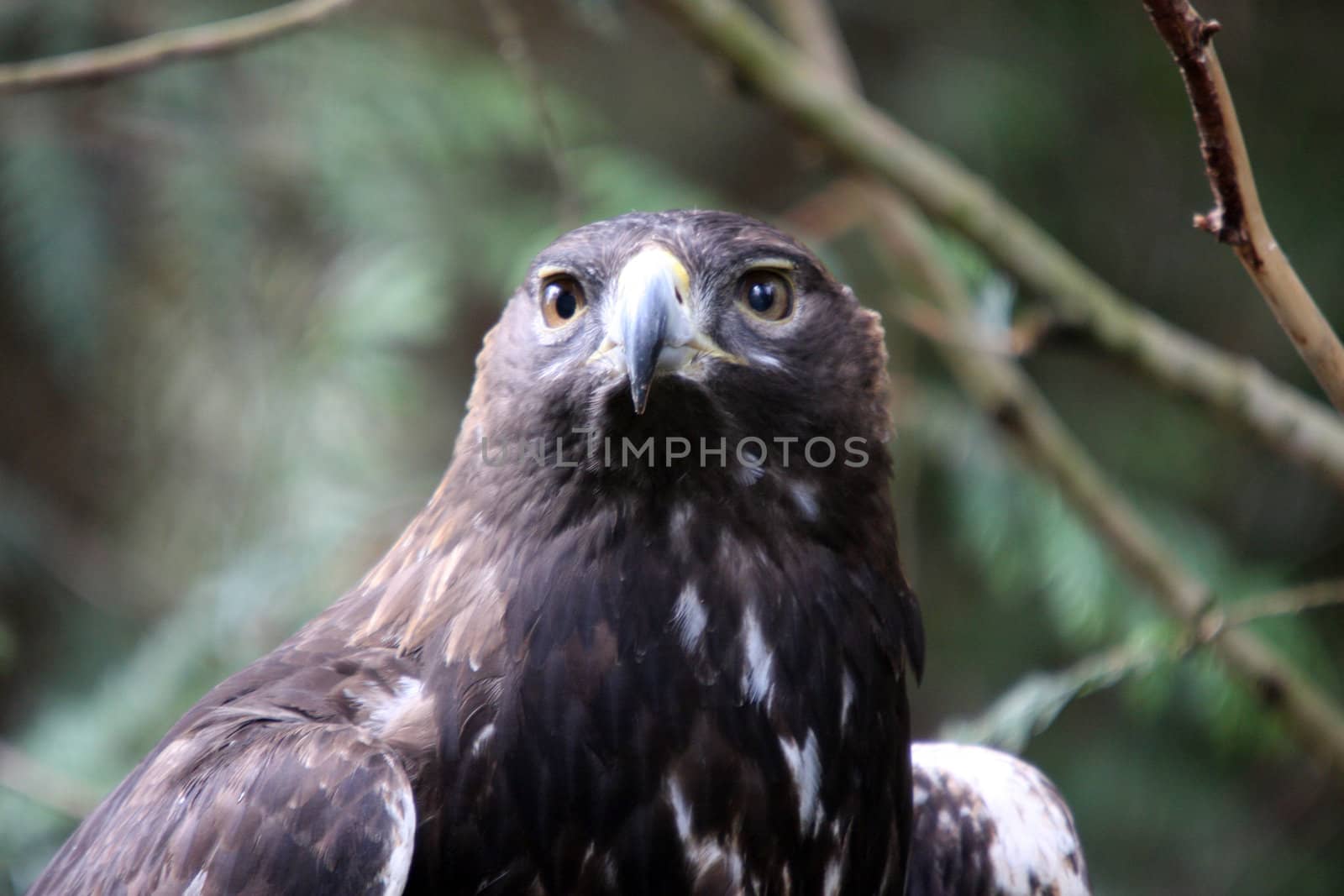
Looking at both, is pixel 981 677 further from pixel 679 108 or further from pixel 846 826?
pixel 846 826

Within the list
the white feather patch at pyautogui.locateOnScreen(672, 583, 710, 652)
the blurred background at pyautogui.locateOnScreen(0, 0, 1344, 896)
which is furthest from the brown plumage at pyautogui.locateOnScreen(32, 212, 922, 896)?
the blurred background at pyautogui.locateOnScreen(0, 0, 1344, 896)

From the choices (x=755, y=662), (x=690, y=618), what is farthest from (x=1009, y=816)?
(x=690, y=618)

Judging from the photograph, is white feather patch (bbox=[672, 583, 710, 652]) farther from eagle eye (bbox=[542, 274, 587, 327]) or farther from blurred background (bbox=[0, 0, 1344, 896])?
blurred background (bbox=[0, 0, 1344, 896])

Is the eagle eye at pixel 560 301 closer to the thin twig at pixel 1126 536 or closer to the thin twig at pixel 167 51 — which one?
the thin twig at pixel 167 51

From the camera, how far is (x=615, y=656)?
2.29 m

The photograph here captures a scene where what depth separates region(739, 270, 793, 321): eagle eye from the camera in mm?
2471

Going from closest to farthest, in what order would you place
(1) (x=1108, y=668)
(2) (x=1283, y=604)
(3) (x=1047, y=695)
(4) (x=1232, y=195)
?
(4) (x=1232, y=195), (2) (x=1283, y=604), (1) (x=1108, y=668), (3) (x=1047, y=695)

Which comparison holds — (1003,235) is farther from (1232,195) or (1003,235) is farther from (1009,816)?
(1232,195)

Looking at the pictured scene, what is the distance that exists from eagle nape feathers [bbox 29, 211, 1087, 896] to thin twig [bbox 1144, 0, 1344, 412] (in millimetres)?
868

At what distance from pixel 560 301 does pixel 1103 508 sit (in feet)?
6.19

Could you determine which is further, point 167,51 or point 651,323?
point 167,51

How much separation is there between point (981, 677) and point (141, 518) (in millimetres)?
3775

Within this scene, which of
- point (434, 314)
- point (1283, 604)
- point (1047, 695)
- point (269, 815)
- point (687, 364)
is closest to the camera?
point (269, 815)

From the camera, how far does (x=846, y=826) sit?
2.41m
